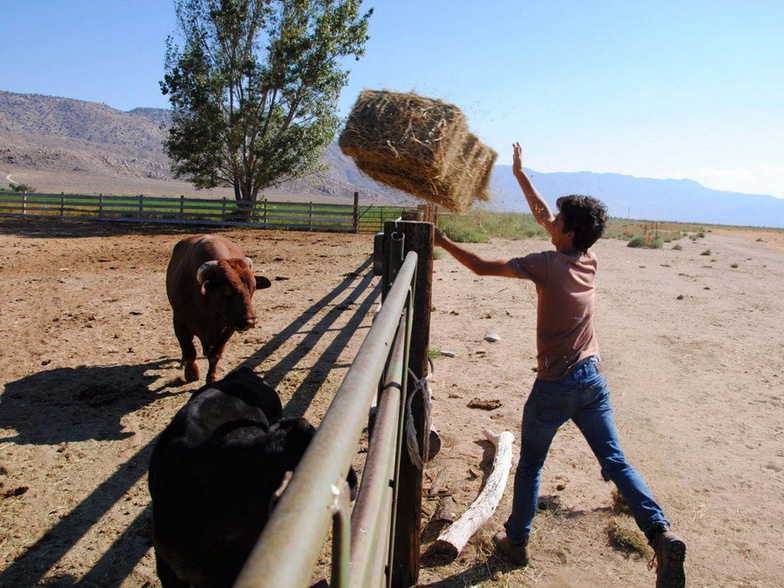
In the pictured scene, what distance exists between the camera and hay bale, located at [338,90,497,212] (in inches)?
177

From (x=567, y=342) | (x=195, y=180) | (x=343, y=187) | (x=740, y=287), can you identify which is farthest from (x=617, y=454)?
(x=343, y=187)

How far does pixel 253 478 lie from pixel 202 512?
0.25 metres

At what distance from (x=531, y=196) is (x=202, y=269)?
10.7 ft

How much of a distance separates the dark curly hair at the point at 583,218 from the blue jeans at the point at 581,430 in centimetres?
66

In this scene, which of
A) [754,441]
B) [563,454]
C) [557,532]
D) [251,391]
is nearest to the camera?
[251,391]

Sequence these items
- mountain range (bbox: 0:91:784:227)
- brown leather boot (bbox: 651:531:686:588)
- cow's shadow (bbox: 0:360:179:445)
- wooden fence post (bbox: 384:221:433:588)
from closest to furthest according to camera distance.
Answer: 1. brown leather boot (bbox: 651:531:686:588)
2. wooden fence post (bbox: 384:221:433:588)
3. cow's shadow (bbox: 0:360:179:445)
4. mountain range (bbox: 0:91:784:227)

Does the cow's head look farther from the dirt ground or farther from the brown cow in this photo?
the dirt ground

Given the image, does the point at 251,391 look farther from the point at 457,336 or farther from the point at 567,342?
the point at 457,336

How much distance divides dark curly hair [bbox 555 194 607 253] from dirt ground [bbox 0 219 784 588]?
1904 millimetres

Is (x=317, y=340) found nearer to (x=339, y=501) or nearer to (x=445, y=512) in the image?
(x=445, y=512)

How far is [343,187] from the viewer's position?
169m

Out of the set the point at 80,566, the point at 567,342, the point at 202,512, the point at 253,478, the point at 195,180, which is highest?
the point at 195,180

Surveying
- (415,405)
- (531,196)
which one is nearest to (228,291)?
(531,196)

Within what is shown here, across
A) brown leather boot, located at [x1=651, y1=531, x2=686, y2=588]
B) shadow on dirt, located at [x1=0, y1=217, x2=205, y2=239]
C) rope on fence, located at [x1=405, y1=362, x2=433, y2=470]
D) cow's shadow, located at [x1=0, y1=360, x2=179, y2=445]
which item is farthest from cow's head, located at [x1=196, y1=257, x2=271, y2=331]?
shadow on dirt, located at [x1=0, y1=217, x2=205, y2=239]
